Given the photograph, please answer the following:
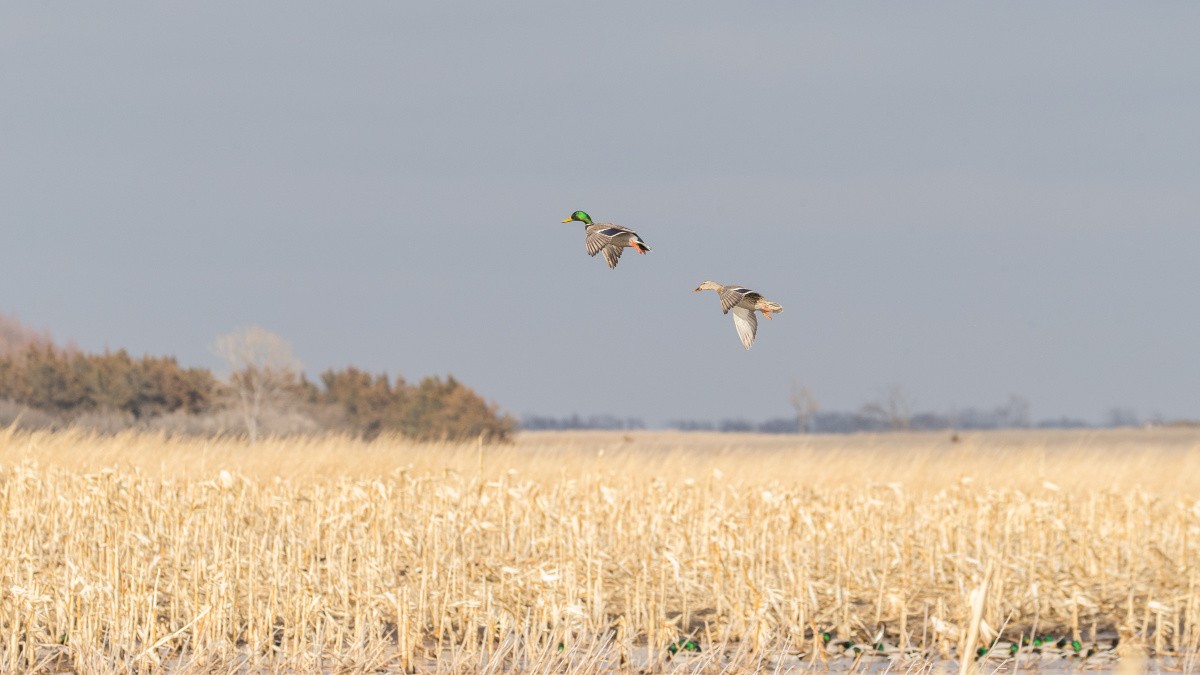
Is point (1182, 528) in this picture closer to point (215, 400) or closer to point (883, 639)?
point (883, 639)

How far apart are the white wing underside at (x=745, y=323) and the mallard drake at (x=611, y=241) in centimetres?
36

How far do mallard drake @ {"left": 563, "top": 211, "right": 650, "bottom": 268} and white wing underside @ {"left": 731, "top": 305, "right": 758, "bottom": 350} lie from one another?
36 centimetres

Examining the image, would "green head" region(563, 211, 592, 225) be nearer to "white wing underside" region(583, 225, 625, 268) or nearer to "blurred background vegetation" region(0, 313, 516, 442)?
"white wing underside" region(583, 225, 625, 268)

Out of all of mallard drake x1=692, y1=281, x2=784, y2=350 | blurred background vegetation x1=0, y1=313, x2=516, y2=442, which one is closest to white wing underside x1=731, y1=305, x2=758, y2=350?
mallard drake x1=692, y1=281, x2=784, y2=350

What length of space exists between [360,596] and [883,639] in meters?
4.03

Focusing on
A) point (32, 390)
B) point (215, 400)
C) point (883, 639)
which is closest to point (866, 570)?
point (883, 639)

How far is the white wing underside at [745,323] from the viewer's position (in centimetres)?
356

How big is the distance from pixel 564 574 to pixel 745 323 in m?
6.55

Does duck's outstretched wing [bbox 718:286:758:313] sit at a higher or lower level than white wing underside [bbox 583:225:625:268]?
lower

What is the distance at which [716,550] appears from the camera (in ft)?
34.6

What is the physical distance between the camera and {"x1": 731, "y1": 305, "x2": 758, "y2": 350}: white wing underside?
3564 mm

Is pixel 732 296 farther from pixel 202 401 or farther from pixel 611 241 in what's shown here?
pixel 202 401

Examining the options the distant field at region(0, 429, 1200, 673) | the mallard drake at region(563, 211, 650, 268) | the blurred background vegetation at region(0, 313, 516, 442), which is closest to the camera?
the mallard drake at region(563, 211, 650, 268)

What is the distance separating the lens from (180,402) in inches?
1593
